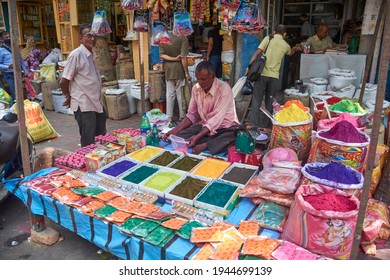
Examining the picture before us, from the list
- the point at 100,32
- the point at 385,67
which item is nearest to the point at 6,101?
the point at 100,32

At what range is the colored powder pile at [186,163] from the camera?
2840mm

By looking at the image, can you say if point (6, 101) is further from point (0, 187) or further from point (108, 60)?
point (108, 60)

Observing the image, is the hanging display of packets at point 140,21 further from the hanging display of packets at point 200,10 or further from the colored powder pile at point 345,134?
the colored powder pile at point 345,134

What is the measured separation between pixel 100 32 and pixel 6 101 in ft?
6.34

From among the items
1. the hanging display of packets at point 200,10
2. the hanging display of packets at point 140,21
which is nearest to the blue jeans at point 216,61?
the hanging display of packets at point 200,10

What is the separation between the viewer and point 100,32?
187 inches

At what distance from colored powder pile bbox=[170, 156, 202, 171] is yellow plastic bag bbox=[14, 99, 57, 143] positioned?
321cm

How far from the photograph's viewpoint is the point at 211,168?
111 inches

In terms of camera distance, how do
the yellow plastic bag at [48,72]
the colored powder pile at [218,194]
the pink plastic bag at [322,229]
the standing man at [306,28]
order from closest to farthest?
the pink plastic bag at [322,229] → the colored powder pile at [218,194] → the standing man at [306,28] → the yellow plastic bag at [48,72]

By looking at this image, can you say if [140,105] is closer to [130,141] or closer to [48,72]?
[48,72]

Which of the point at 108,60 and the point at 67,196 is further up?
the point at 108,60

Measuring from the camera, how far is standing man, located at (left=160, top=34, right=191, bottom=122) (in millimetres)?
5625

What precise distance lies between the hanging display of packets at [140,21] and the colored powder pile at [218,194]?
10.4ft

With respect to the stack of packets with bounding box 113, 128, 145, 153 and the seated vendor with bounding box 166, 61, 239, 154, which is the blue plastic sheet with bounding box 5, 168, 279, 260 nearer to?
the stack of packets with bounding box 113, 128, 145, 153
